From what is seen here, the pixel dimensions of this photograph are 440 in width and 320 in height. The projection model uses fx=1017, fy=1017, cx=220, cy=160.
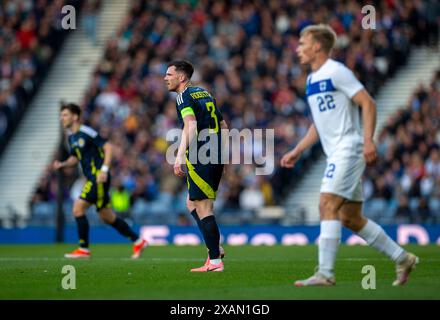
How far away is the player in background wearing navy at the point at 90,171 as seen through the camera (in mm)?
17172

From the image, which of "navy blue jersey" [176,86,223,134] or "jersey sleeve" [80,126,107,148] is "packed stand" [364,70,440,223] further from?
"navy blue jersey" [176,86,223,134]

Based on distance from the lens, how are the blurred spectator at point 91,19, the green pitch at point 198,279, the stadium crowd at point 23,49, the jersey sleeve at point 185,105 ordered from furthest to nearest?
the blurred spectator at point 91,19 → the stadium crowd at point 23,49 → the jersey sleeve at point 185,105 → the green pitch at point 198,279

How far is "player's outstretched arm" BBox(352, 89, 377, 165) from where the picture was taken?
9.55 metres

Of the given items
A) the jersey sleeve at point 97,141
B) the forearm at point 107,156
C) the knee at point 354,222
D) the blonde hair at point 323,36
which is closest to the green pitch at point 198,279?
the knee at point 354,222

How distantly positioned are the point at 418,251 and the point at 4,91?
57.2 ft

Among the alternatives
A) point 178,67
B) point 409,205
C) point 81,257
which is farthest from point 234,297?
point 409,205

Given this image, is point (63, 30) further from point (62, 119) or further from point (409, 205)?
point (62, 119)

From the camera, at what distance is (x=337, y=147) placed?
33.6ft

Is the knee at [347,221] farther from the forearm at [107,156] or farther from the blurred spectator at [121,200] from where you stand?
the blurred spectator at [121,200]

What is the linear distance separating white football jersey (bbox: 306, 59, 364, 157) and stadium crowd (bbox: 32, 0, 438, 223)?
16.3 m

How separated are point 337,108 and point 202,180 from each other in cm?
290

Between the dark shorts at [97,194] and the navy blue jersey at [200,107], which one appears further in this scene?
the dark shorts at [97,194]

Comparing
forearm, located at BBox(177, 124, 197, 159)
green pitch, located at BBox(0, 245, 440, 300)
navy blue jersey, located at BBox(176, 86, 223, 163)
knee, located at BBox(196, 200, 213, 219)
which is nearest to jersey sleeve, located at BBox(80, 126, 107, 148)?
green pitch, located at BBox(0, 245, 440, 300)

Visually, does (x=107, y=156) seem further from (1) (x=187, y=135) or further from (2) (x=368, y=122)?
(2) (x=368, y=122)
